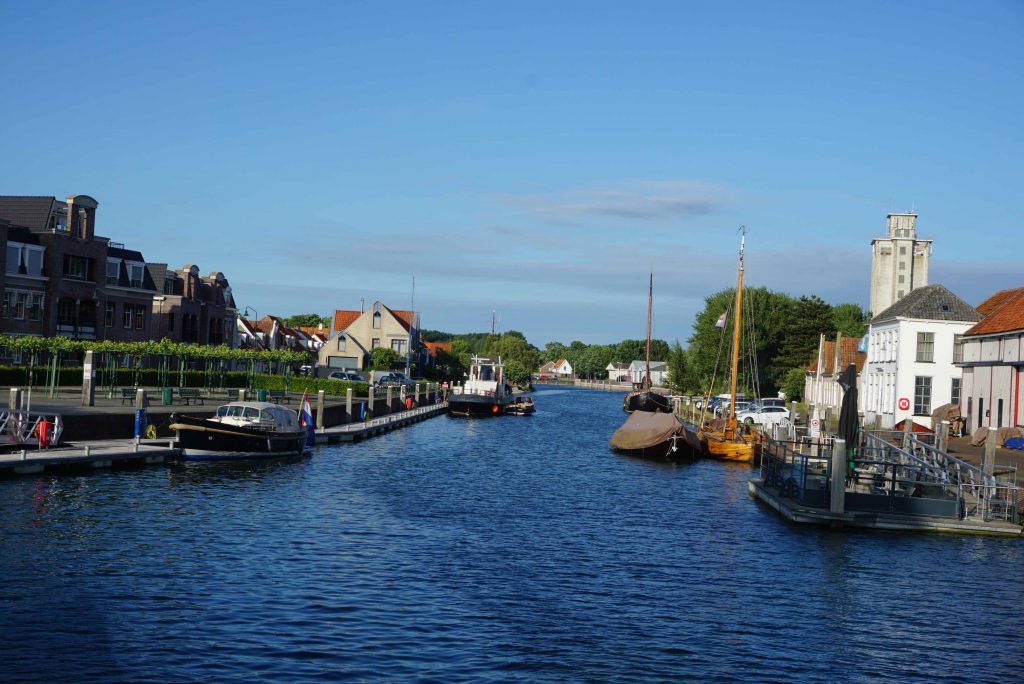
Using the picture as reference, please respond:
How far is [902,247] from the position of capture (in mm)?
186875

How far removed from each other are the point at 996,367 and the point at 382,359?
262 feet

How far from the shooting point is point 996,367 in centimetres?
5969

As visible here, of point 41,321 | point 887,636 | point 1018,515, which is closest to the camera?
point 887,636

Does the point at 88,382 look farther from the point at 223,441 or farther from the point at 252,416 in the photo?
the point at 223,441

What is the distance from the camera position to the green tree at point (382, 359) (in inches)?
4948

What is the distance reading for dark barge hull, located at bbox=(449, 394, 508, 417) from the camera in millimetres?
95000

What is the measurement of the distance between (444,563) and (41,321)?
63.2m

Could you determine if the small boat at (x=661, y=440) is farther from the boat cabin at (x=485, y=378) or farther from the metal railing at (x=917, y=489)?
the boat cabin at (x=485, y=378)

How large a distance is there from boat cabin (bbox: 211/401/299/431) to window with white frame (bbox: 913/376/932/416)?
45393mm

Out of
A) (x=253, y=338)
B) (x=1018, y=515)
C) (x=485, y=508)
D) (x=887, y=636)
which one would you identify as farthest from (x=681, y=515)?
(x=253, y=338)

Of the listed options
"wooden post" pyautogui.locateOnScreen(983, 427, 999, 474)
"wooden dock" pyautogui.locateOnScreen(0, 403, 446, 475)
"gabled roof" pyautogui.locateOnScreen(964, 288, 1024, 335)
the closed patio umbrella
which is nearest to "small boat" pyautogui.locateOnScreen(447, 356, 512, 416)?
"gabled roof" pyautogui.locateOnScreen(964, 288, 1024, 335)

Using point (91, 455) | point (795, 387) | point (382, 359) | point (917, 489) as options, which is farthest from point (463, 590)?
point (382, 359)

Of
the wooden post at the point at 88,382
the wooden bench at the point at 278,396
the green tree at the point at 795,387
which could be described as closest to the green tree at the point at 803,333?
the green tree at the point at 795,387

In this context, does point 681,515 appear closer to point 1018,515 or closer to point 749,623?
point 1018,515
